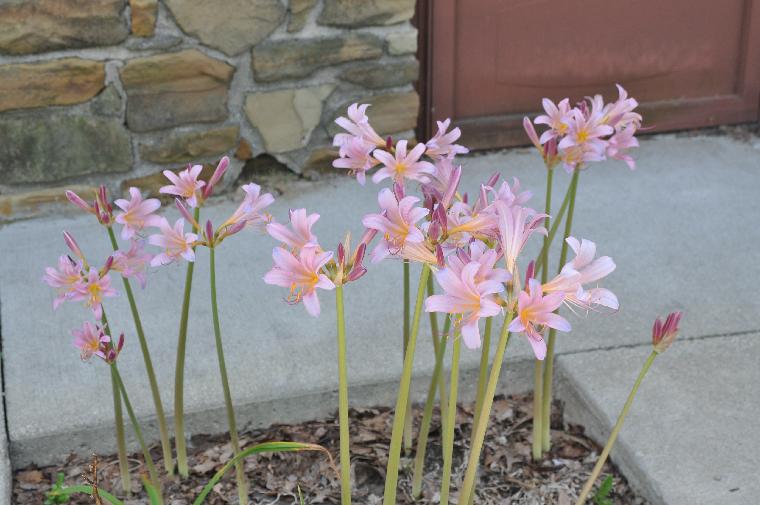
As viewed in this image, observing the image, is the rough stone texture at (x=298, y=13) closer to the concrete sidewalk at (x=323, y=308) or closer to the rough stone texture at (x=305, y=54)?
the rough stone texture at (x=305, y=54)

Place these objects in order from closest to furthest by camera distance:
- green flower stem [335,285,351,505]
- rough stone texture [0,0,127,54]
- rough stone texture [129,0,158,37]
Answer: green flower stem [335,285,351,505]
rough stone texture [0,0,127,54]
rough stone texture [129,0,158,37]

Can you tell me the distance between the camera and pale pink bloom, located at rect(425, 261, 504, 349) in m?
1.38

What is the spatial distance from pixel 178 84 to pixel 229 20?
0.98 feet

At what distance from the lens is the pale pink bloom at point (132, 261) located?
6.48 feet

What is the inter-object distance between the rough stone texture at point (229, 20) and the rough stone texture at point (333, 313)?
2.00ft

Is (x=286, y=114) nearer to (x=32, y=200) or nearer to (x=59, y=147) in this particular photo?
(x=59, y=147)

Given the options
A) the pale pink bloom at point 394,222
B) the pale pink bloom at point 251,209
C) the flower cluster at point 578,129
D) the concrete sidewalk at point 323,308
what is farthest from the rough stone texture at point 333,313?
the pale pink bloom at point 394,222

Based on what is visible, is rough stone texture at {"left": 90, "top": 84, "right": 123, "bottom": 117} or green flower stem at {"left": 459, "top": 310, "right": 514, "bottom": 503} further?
rough stone texture at {"left": 90, "top": 84, "right": 123, "bottom": 117}

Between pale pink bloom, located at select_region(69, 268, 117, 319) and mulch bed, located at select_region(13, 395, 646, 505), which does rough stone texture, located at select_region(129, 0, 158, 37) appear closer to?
mulch bed, located at select_region(13, 395, 646, 505)

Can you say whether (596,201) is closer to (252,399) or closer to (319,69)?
(319,69)

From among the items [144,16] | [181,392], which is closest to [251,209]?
[181,392]

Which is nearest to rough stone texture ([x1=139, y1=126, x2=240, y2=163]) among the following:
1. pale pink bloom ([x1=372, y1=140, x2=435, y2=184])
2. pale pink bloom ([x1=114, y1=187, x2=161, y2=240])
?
pale pink bloom ([x1=114, y1=187, x2=161, y2=240])

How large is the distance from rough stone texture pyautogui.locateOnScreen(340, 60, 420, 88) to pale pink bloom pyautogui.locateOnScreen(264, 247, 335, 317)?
8.26 ft

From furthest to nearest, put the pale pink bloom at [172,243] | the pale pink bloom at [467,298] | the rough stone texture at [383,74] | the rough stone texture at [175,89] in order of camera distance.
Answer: the rough stone texture at [383,74] → the rough stone texture at [175,89] → the pale pink bloom at [172,243] → the pale pink bloom at [467,298]
